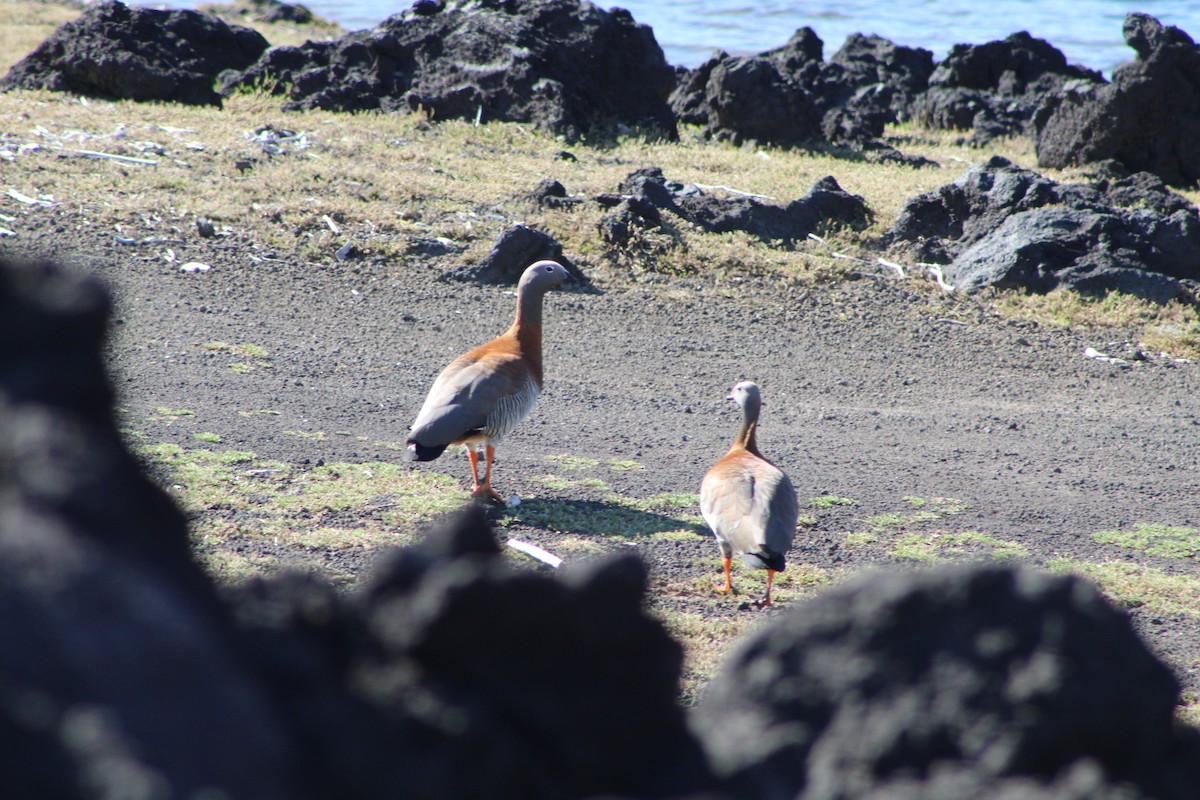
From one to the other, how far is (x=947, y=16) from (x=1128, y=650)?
49722mm

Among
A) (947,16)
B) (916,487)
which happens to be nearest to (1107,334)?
(916,487)

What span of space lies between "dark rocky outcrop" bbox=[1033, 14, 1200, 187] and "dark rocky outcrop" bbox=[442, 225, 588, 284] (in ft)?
35.7

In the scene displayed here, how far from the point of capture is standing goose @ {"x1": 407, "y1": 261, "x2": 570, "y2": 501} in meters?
6.46

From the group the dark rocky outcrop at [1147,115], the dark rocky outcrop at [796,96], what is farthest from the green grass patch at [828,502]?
the dark rocky outcrop at [1147,115]

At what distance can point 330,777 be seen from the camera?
1.53 meters

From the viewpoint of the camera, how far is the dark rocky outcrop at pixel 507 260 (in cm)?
1150

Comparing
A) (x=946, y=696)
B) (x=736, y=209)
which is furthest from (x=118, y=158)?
(x=946, y=696)

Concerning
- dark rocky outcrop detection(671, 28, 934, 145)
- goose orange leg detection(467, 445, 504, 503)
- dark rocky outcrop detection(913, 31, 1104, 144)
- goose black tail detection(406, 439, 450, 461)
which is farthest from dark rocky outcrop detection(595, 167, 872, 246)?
dark rocky outcrop detection(913, 31, 1104, 144)

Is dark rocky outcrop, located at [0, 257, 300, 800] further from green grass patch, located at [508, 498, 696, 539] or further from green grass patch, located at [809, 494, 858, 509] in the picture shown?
green grass patch, located at [809, 494, 858, 509]

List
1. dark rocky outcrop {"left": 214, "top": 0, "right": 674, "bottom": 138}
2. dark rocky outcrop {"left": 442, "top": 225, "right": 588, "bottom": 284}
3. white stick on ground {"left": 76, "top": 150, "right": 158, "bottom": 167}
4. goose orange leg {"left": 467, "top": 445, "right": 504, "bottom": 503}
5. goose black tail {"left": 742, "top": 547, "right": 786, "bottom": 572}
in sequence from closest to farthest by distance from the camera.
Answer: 1. goose black tail {"left": 742, "top": 547, "right": 786, "bottom": 572}
2. goose orange leg {"left": 467, "top": 445, "right": 504, "bottom": 503}
3. dark rocky outcrop {"left": 442, "top": 225, "right": 588, "bottom": 284}
4. white stick on ground {"left": 76, "top": 150, "right": 158, "bottom": 167}
5. dark rocky outcrop {"left": 214, "top": 0, "right": 674, "bottom": 138}

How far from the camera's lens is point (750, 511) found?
5.53 metres

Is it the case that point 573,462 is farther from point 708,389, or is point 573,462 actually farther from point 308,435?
point 708,389

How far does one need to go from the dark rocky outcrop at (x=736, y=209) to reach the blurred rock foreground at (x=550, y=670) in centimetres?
1127

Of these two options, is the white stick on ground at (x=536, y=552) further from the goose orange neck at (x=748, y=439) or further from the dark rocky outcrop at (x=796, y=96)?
the dark rocky outcrop at (x=796, y=96)
